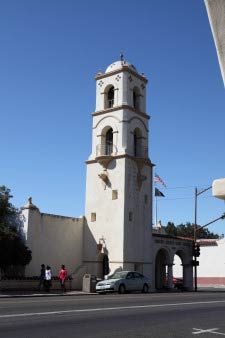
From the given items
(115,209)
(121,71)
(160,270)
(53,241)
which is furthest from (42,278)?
(121,71)

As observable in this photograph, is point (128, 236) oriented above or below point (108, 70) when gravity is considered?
below

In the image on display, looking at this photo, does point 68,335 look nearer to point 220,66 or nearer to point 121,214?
point 220,66

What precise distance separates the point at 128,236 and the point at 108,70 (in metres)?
14.4

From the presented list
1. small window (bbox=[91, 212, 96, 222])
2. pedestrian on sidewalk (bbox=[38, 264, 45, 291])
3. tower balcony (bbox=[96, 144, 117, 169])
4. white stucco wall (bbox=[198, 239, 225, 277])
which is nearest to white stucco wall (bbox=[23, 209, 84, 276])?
small window (bbox=[91, 212, 96, 222])

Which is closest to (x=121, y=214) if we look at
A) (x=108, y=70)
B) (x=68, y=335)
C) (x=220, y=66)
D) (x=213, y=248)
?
(x=108, y=70)

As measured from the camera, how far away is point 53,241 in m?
35.3

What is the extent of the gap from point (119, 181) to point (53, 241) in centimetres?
682

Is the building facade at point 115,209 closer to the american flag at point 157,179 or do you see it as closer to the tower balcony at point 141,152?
the tower balcony at point 141,152

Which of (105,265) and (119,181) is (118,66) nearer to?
(119,181)

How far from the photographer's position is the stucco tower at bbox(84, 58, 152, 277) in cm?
3625

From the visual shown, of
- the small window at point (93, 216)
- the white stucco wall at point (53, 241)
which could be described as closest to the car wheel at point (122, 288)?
the white stucco wall at point (53, 241)

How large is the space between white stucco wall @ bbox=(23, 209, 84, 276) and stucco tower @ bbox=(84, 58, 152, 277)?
943mm

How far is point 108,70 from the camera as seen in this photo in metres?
40.5

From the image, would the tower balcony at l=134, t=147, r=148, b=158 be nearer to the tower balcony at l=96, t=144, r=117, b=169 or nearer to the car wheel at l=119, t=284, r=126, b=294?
the tower balcony at l=96, t=144, r=117, b=169
